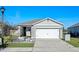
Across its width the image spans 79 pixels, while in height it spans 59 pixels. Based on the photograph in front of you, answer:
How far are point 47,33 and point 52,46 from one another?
5.79ft

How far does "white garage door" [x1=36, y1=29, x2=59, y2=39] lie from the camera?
53.9ft

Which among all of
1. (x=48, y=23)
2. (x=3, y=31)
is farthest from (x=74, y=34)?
(x=3, y=31)

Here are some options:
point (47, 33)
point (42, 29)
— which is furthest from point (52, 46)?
point (42, 29)

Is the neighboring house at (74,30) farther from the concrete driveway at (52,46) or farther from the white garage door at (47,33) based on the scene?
the white garage door at (47,33)

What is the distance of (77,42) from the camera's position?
15281 millimetres

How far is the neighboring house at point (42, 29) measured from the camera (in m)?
15.6

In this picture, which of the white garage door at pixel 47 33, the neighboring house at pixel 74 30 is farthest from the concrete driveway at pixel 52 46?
the neighboring house at pixel 74 30

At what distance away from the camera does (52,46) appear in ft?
49.4

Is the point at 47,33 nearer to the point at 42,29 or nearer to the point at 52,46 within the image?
the point at 42,29
